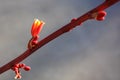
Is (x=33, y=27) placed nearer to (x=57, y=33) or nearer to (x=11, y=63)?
(x=11, y=63)

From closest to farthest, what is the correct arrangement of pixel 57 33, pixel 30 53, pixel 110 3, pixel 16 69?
1. pixel 110 3
2. pixel 57 33
3. pixel 30 53
4. pixel 16 69

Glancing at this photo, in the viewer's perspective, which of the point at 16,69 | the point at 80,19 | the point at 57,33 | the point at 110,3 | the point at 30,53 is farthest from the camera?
the point at 16,69

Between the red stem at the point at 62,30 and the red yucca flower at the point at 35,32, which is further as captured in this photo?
the red yucca flower at the point at 35,32

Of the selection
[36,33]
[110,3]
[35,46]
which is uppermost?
[36,33]

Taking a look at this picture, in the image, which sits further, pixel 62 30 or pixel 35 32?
pixel 35 32

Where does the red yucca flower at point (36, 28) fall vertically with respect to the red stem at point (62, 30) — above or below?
above

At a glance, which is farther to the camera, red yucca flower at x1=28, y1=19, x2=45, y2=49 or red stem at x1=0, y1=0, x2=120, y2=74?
red yucca flower at x1=28, y1=19, x2=45, y2=49

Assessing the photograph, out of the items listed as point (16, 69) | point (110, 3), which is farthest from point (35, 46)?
point (110, 3)

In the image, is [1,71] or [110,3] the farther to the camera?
[1,71]

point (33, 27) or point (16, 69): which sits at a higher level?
point (33, 27)

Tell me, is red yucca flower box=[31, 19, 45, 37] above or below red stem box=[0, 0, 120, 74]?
above

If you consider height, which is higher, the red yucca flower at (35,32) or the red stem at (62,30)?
the red yucca flower at (35,32)
